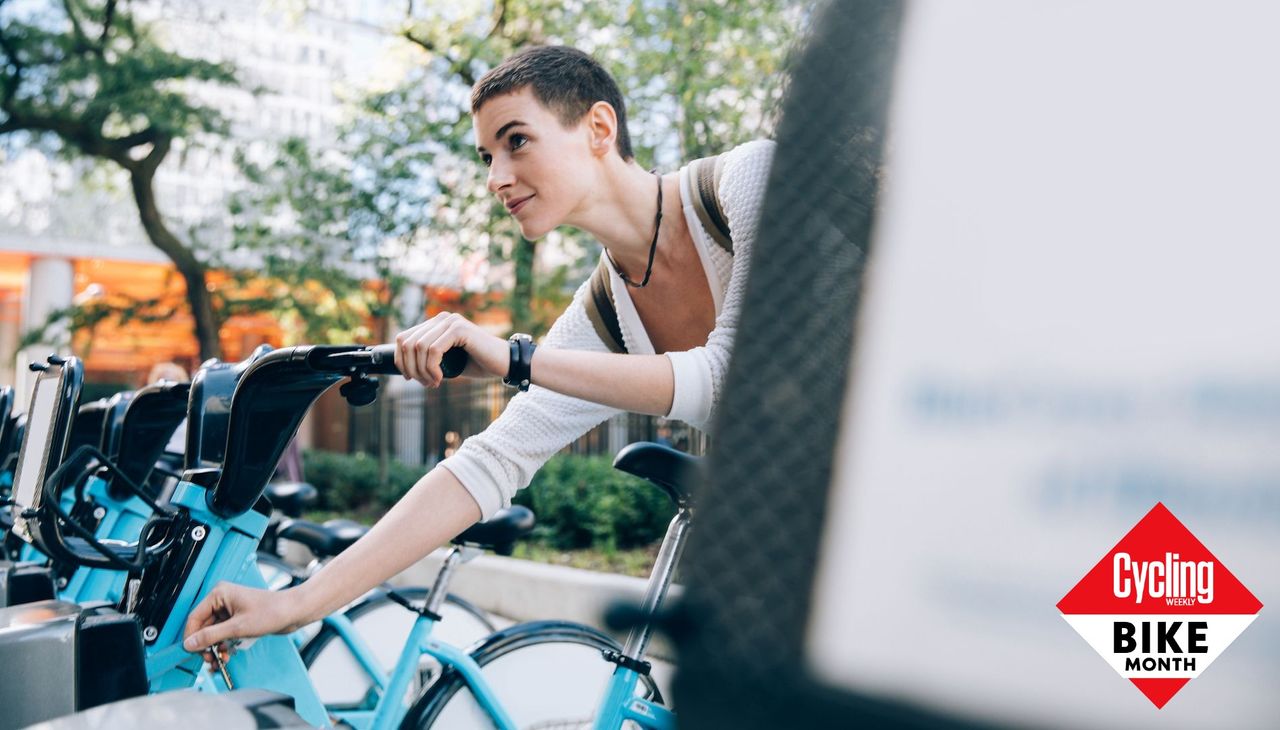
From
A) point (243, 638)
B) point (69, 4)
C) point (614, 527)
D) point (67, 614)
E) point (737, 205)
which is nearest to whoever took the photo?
point (67, 614)

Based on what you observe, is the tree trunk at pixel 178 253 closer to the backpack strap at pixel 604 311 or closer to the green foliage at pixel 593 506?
the green foliage at pixel 593 506

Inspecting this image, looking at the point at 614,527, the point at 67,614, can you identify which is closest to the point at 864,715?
the point at 67,614

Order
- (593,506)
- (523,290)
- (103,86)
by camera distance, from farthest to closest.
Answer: (523,290)
(103,86)
(593,506)

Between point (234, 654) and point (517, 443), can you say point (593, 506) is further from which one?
point (234, 654)

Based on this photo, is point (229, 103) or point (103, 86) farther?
point (229, 103)

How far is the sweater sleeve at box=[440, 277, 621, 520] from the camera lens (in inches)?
74.2

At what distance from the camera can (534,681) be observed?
8.68ft

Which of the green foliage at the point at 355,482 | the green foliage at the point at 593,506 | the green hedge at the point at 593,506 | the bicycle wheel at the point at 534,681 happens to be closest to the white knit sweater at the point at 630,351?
the bicycle wheel at the point at 534,681

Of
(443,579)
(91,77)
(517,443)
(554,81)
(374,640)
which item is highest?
(91,77)

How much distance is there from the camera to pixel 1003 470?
533 mm

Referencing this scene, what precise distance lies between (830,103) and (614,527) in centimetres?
693

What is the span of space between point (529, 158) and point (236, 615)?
35.7 inches

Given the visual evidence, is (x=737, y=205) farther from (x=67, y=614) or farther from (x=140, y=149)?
(x=140, y=149)

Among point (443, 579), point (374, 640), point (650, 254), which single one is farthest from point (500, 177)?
point (374, 640)
